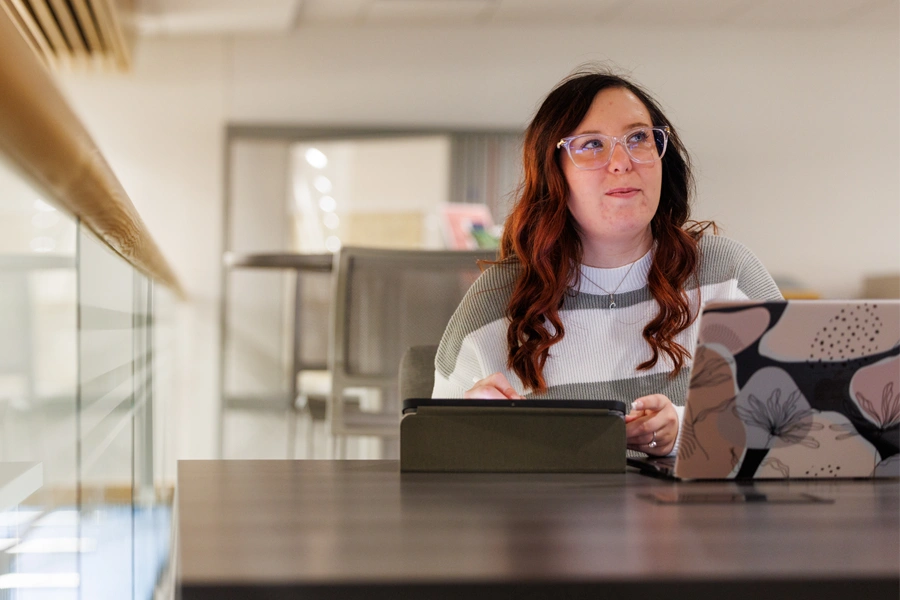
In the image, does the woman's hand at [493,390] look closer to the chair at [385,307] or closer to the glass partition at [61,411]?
the glass partition at [61,411]

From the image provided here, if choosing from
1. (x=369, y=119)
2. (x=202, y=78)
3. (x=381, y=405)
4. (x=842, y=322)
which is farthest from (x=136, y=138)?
(x=842, y=322)

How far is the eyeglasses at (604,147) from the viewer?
1.58m

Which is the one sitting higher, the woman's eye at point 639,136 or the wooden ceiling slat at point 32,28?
the wooden ceiling slat at point 32,28

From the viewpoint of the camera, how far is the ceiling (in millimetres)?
5789

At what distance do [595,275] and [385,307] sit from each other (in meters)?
1.31

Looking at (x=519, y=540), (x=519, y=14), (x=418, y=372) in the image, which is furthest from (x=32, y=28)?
(x=519, y=540)

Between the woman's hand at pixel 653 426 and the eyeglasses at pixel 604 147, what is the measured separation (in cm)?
53

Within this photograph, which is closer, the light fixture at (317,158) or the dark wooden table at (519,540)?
the dark wooden table at (519,540)

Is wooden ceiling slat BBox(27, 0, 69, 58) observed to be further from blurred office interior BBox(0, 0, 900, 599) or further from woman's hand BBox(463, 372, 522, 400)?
woman's hand BBox(463, 372, 522, 400)

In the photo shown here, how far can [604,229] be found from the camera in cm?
154

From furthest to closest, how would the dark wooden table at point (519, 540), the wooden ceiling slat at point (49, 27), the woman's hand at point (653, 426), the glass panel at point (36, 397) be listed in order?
the wooden ceiling slat at point (49, 27) < the woman's hand at point (653, 426) < the glass panel at point (36, 397) < the dark wooden table at point (519, 540)

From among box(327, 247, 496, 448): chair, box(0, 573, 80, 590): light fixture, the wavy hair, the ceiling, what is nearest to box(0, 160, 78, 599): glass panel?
box(0, 573, 80, 590): light fixture

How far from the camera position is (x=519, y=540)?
1.71ft

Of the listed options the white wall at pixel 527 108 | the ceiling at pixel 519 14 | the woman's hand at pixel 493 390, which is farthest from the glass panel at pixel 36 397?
the white wall at pixel 527 108
